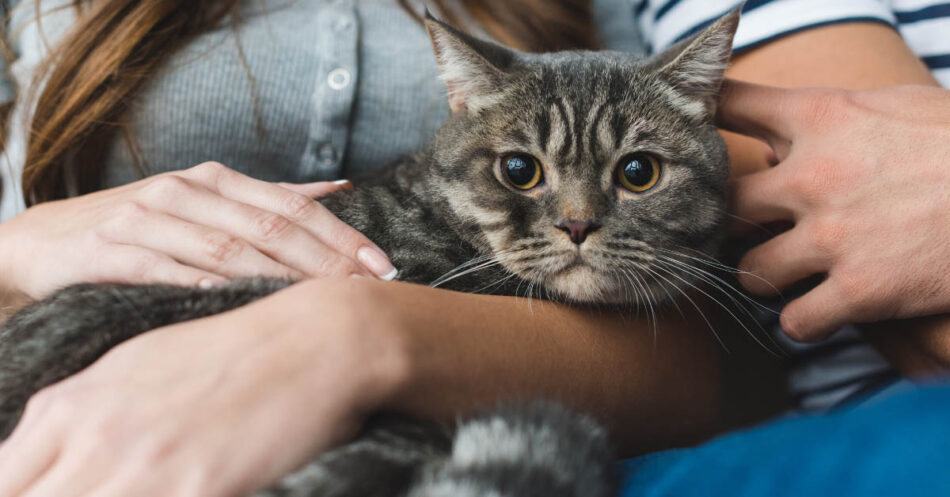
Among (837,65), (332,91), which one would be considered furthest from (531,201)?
(837,65)

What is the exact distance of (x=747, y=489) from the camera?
1.93 ft

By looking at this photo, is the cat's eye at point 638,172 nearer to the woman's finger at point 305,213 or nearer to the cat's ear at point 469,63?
the cat's ear at point 469,63

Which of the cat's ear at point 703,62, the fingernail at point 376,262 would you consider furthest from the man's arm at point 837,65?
the fingernail at point 376,262

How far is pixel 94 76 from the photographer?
4.32 feet

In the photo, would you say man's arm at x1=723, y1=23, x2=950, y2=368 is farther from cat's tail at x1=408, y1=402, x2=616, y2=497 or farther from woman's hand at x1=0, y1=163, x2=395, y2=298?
woman's hand at x1=0, y1=163, x2=395, y2=298

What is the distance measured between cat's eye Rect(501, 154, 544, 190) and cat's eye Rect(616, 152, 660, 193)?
0.14 meters

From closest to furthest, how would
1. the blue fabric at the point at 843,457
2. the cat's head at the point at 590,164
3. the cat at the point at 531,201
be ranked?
the blue fabric at the point at 843,457, the cat at the point at 531,201, the cat's head at the point at 590,164

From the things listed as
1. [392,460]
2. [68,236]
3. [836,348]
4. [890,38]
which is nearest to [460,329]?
[392,460]

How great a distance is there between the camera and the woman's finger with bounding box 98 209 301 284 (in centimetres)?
101

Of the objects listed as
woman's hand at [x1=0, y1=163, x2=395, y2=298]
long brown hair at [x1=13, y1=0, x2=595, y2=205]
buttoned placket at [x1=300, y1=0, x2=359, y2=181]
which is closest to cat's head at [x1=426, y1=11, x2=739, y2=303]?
woman's hand at [x1=0, y1=163, x2=395, y2=298]

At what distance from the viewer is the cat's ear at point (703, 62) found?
42.9 inches

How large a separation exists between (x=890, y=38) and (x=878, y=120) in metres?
0.44

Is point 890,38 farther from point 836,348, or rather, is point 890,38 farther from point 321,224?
point 321,224

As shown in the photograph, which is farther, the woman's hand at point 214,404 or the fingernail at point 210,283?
the fingernail at point 210,283
